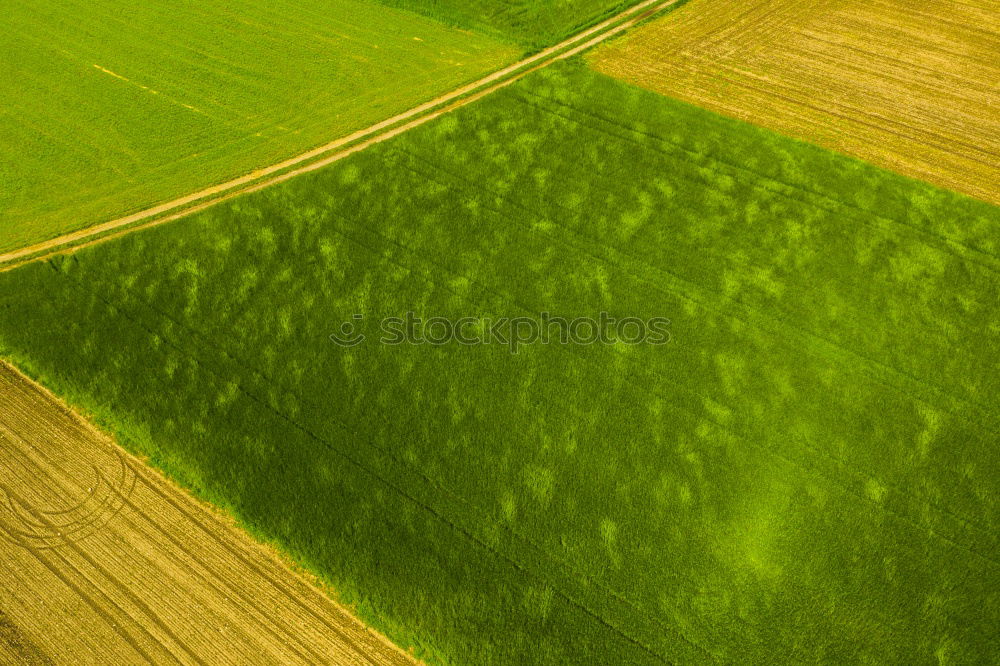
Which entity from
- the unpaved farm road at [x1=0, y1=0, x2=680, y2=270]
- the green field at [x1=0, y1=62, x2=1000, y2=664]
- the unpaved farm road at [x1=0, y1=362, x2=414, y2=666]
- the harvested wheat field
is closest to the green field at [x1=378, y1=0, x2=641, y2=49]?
the unpaved farm road at [x1=0, y1=0, x2=680, y2=270]

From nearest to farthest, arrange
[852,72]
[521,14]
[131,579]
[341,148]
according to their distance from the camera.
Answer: [131,579]
[341,148]
[852,72]
[521,14]

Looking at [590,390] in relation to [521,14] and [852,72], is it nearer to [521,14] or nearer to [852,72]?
[852,72]

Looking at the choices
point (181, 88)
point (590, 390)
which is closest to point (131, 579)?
point (590, 390)

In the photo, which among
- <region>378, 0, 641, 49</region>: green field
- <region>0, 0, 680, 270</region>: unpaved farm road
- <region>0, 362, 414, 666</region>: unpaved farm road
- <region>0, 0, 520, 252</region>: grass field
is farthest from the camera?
<region>378, 0, 641, 49</region>: green field

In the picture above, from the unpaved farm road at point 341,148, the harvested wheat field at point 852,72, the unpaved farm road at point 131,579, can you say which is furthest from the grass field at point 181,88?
the unpaved farm road at point 131,579

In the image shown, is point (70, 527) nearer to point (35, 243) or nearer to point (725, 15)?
point (35, 243)

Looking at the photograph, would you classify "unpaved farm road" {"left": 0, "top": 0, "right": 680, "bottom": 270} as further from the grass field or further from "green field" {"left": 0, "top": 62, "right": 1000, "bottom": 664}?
"green field" {"left": 0, "top": 62, "right": 1000, "bottom": 664}

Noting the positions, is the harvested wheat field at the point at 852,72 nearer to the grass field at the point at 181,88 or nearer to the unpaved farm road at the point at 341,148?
the unpaved farm road at the point at 341,148
